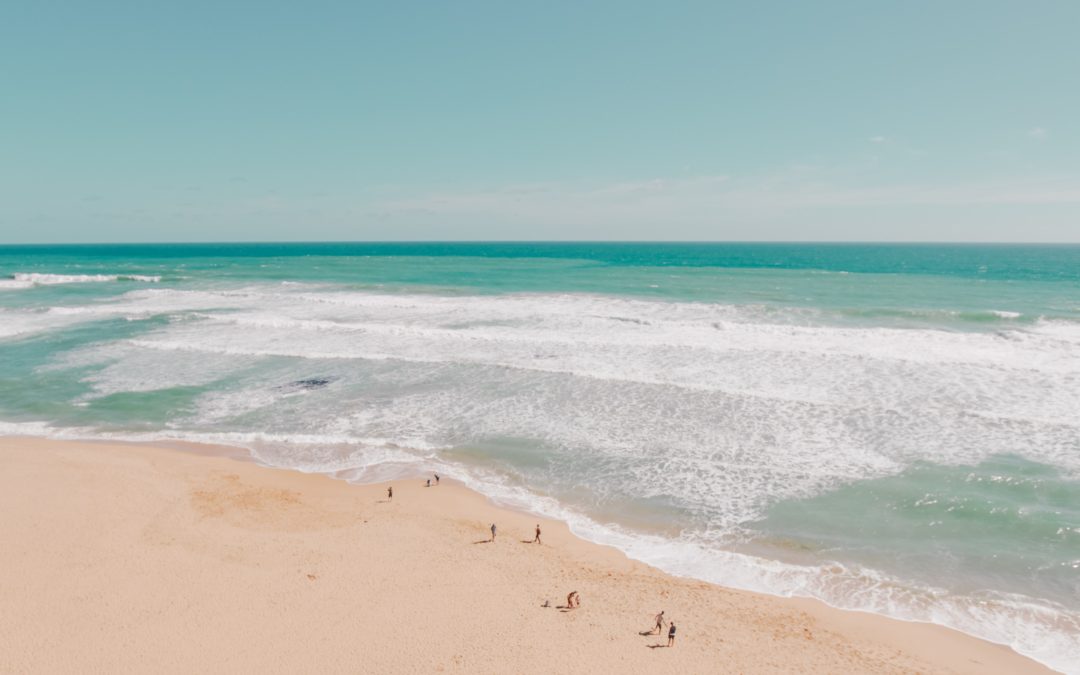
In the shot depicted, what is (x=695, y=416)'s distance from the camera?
2241 cm

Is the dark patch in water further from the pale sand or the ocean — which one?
the pale sand

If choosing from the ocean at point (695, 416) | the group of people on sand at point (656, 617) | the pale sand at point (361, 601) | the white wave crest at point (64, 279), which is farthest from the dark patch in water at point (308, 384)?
the white wave crest at point (64, 279)

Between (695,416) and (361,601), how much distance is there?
14455mm

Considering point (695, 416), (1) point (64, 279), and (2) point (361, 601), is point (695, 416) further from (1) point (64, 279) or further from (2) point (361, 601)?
(1) point (64, 279)

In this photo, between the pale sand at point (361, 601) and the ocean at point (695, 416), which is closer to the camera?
the pale sand at point (361, 601)

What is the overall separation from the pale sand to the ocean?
1.18m

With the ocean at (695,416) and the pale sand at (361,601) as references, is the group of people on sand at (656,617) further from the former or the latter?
the ocean at (695,416)

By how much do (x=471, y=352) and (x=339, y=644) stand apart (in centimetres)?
2190

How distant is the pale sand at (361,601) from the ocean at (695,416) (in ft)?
3.86

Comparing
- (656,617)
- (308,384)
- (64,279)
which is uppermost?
(64,279)

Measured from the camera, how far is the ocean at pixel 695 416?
13727 mm

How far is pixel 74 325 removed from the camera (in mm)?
39469

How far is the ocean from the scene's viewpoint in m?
13.7

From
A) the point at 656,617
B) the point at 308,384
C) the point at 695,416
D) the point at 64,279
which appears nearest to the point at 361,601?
the point at 656,617
